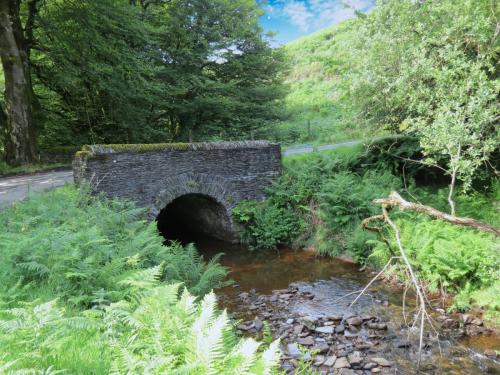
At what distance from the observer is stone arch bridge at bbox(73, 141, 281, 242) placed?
9234 millimetres

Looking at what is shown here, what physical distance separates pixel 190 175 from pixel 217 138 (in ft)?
21.2

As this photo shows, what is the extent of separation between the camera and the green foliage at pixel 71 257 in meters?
4.05

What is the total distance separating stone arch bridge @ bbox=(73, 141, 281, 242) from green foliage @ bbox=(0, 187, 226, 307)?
5.80 feet

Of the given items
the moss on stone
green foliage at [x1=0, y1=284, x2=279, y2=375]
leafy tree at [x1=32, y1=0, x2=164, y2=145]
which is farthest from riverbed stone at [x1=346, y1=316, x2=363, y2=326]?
leafy tree at [x1=32, y1=0, x2=164, y2=145]

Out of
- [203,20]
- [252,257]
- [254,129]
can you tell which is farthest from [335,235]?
[203,20]

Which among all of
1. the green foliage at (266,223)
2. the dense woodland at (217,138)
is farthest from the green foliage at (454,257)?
the green foliage at (266,223)

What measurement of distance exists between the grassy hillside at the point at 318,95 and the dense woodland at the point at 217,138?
0.26 m

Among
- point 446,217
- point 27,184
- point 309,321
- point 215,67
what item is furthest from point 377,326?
point 215,67

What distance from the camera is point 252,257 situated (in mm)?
11250

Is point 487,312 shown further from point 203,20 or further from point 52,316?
point 203,20

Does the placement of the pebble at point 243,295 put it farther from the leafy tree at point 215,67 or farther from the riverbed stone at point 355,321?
the leafy tree at point 215,67

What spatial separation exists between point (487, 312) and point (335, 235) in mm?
4824

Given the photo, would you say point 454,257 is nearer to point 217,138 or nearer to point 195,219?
point 195,219

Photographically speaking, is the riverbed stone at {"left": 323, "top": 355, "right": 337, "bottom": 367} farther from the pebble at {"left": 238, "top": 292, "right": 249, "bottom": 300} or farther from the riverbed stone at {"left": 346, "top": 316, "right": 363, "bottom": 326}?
the pebble at {"left": 238, "top": 292, "right": 249, "bottom": 300}
